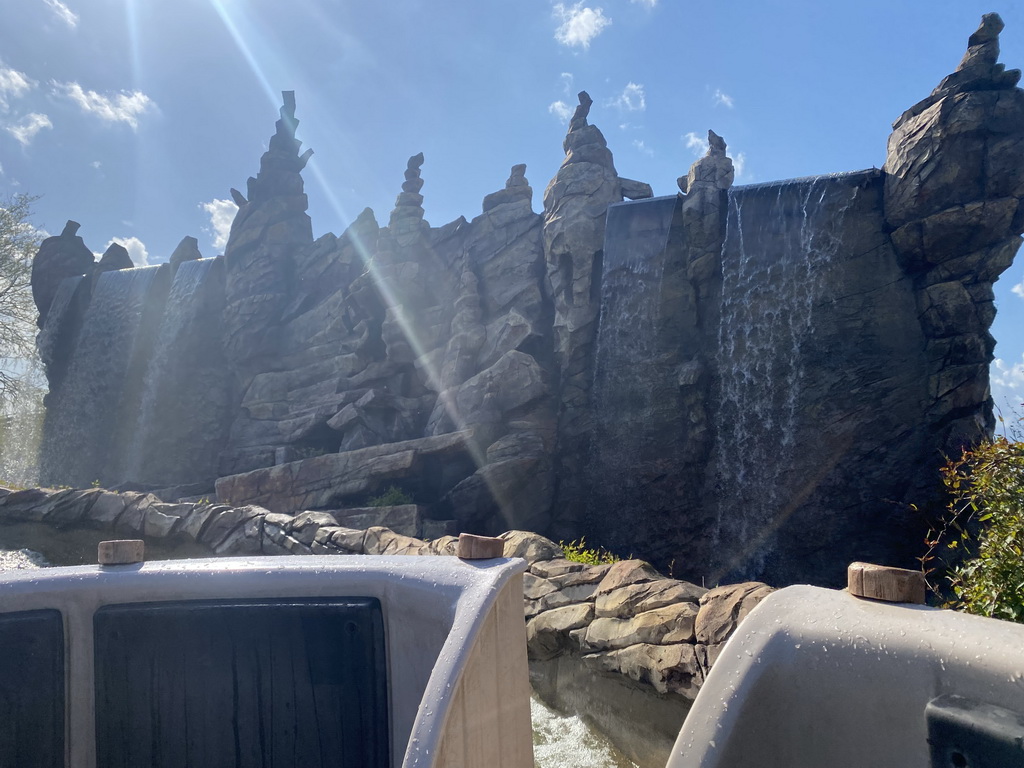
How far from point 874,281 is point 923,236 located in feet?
4.45

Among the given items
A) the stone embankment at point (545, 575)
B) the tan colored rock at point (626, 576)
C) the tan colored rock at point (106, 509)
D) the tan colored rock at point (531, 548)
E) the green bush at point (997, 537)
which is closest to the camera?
the green bush at point (997, 537)

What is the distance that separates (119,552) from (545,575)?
408 cm

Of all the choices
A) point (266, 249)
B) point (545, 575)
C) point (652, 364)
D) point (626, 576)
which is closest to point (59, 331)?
point (266, 249)

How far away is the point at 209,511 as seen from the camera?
8766 mm

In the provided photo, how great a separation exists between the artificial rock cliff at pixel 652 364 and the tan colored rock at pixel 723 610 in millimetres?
8672

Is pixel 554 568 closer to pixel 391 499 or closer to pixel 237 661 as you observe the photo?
pixel 237 661

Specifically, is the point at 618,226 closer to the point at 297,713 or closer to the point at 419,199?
the point at 419,199

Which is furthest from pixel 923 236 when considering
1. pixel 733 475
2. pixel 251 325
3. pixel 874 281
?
pixel 251 325

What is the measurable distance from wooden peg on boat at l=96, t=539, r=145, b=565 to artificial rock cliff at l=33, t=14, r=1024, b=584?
39.5 feet

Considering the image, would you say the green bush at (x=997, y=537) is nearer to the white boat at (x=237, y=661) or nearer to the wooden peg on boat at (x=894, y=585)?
the wooden peg on boat at (x=894, y=585)

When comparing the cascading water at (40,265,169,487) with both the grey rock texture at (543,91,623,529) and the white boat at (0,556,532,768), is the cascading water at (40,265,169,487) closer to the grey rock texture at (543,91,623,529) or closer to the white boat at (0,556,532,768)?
the grey rock texture at (543,91,623,529)

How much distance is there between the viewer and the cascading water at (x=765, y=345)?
661 inches

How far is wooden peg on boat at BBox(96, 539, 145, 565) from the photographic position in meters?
3.17

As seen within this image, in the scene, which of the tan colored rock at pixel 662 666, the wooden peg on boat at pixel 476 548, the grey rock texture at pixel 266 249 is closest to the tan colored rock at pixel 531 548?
the tan colored rock at pixel 662 666
